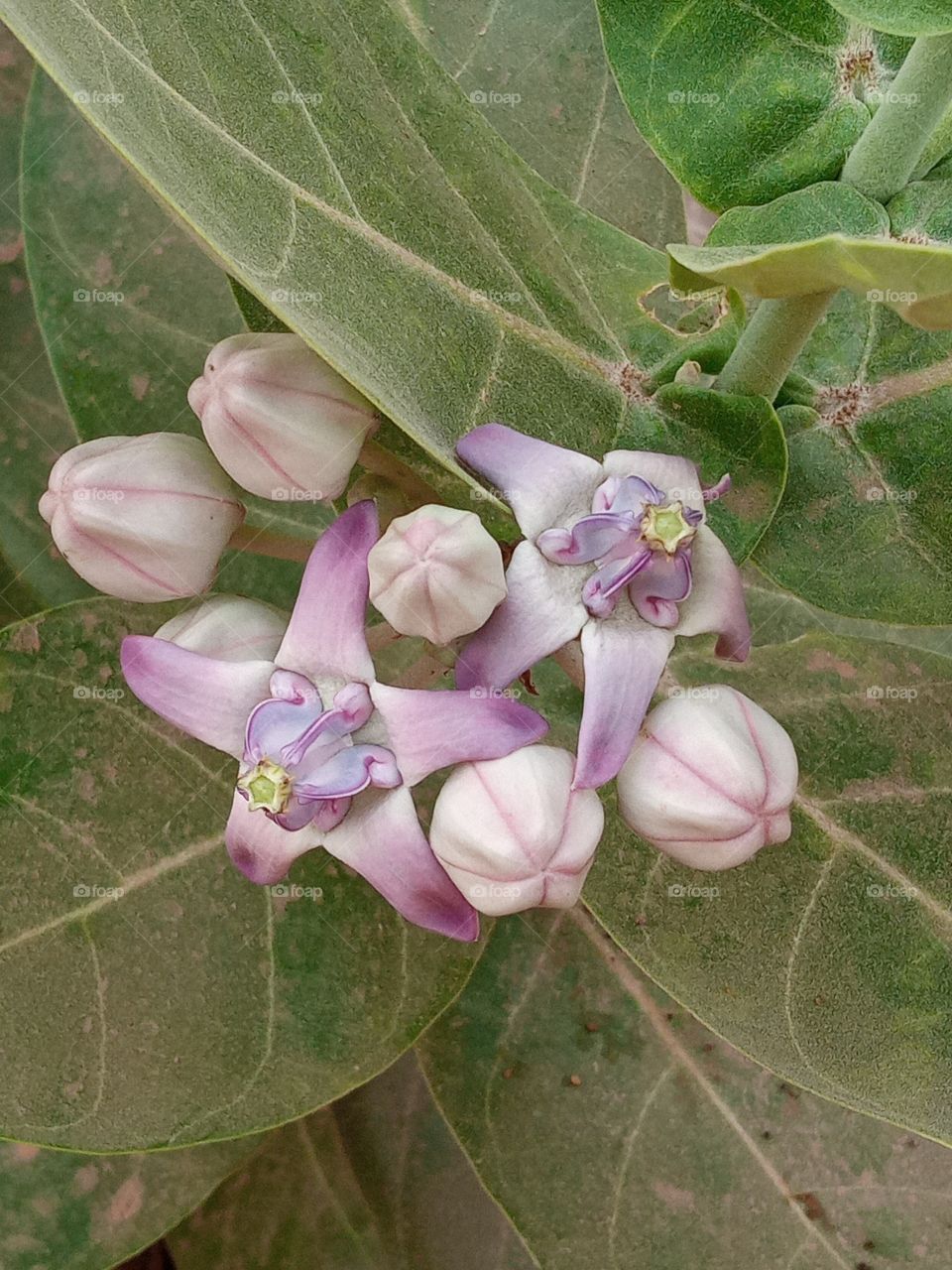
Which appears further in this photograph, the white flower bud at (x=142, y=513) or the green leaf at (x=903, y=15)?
the white flower bud at (x=142, y=513)

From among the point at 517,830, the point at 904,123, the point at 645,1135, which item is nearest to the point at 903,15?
the point at 904,123

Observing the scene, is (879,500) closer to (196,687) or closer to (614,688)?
(614,688)

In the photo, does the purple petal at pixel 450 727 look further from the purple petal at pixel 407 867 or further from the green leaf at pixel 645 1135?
the green leaf at pixel 645 1135

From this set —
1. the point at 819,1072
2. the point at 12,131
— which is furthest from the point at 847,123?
the point at 12,131

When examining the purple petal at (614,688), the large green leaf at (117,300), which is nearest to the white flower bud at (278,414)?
the purple petal at (614,688)

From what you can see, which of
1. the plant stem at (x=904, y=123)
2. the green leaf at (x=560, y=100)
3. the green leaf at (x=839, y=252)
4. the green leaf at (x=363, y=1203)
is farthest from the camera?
the green leaf at (x=363, y=1203)

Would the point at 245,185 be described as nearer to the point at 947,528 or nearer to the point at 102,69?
the point at 102,69

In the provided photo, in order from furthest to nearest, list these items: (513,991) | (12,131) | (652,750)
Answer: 1. (12,131)
2. (513,991)
3. (652,750)

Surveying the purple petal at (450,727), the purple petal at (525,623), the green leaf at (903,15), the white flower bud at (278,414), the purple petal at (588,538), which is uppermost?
the green leaf at (903,15)

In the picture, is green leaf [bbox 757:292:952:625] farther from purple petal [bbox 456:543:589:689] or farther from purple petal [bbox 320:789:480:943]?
purple petal [bbox 320:789:480:943]
